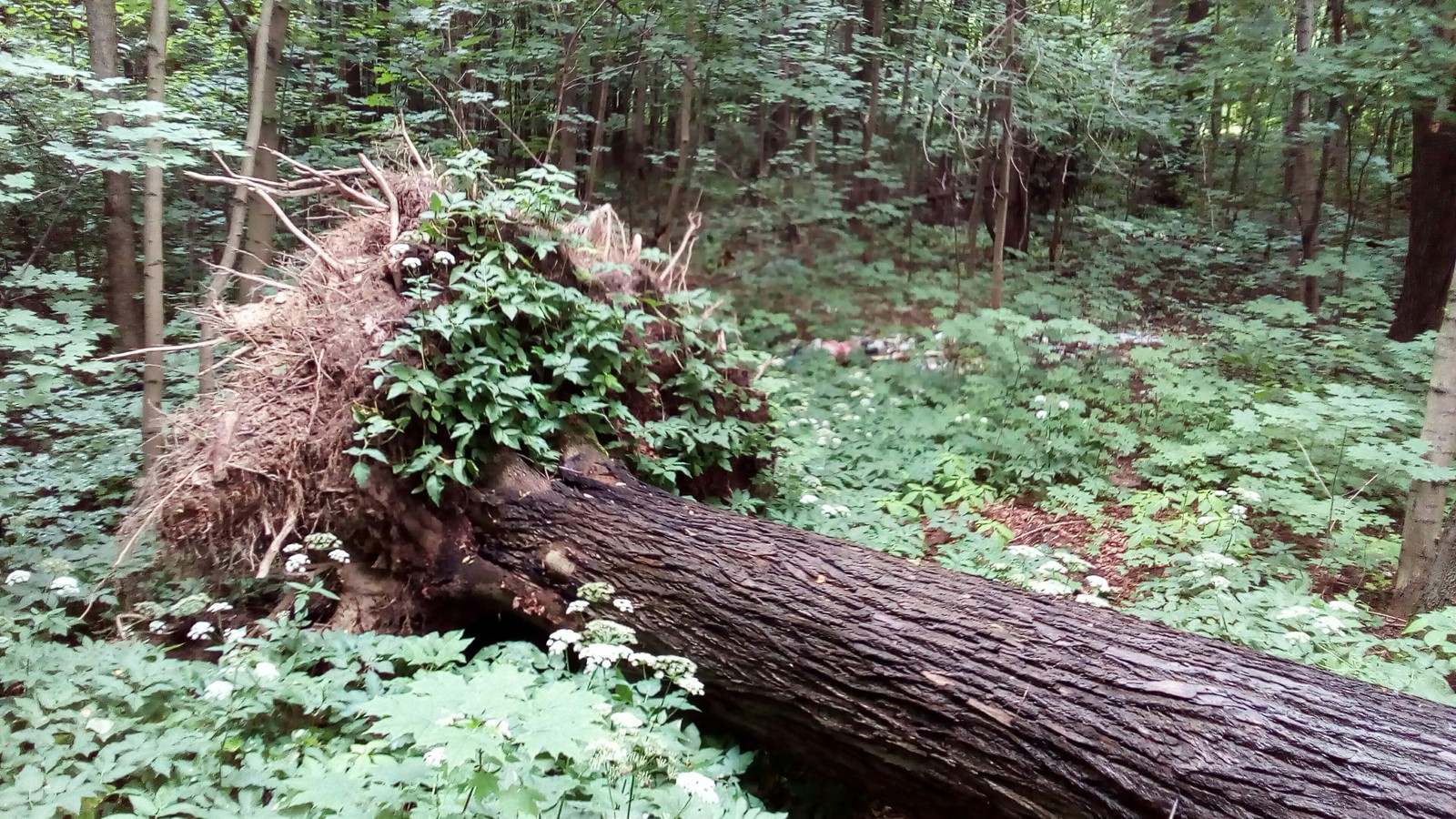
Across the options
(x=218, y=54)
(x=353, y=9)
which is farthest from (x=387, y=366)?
(x=353, y=9)

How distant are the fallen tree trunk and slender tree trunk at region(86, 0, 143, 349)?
3923 millimetres

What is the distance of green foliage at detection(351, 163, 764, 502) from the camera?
10.8 ft

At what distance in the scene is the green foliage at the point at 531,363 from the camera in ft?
10.8

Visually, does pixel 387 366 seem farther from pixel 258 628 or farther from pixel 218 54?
pixel 218 54

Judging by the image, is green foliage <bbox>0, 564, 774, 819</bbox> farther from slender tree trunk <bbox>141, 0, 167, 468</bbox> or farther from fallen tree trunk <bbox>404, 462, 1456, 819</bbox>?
slender tree trunk <bbox>141, 0, 167, 468</bbox>

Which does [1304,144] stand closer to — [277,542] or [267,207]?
[277,542]

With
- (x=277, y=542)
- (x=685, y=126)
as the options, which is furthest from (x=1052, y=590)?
(x=685, y=126)

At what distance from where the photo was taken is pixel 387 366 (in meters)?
3.24

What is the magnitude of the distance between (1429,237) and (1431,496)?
179 inches

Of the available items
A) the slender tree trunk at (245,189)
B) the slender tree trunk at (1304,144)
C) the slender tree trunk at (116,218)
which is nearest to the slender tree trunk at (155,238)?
the slender tree trunk at (245,189)

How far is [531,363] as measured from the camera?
144 inches

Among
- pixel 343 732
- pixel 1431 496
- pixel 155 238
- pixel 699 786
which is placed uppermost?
pixel 155 238

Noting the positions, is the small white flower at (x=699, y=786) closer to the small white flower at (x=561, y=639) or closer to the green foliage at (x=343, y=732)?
the green foliage at (x=343, y=732)

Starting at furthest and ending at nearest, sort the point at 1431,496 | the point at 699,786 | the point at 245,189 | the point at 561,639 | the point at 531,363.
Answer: the point at 245,189
the point at 1431,496
the point at 531,363
the point at 561,639
the point at 699,786
